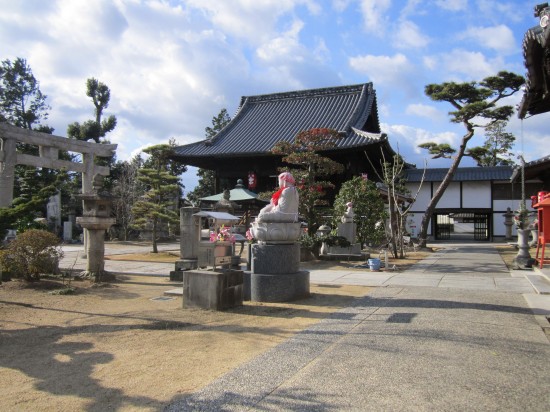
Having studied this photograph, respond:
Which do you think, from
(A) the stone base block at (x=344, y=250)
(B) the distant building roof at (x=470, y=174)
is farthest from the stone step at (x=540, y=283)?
(B) the distant building roof at (x=470, y=174)

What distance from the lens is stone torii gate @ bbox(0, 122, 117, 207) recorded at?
47.0 feet

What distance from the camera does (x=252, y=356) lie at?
14.2 ft

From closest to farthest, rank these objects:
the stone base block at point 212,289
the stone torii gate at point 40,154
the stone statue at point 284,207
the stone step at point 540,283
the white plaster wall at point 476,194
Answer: the stone base block at point 212,289 < the stone statue at point 284,207 < the stone step at point 540,283 < the stone torii gate at point 40,154 < the white plaster wall at point 476,194

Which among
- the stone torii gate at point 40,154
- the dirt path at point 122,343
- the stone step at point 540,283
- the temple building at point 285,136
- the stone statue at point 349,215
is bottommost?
the dirt path at point 122,343

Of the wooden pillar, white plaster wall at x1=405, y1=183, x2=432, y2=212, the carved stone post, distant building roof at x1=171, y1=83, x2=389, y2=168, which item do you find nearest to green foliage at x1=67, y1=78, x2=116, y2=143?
distant building roof at x1=171, y1=83, x2=389, y2=168

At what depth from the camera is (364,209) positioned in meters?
15.9

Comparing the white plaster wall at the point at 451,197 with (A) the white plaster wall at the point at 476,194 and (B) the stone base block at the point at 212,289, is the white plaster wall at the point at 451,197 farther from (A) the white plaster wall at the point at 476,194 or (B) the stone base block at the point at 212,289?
(B) the stone base block at the point at 212,289

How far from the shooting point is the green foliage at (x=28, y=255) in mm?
8867

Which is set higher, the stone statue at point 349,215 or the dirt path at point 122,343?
the stone statue at point 349,215

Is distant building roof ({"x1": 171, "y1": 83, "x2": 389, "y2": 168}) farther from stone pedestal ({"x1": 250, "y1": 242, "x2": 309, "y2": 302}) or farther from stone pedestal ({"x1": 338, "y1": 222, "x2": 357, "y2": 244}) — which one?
stone pedestal ({"x1": 250, "y1": 242, "x2": 309, "y2": 302})

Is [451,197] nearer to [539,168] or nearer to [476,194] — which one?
[476,194]

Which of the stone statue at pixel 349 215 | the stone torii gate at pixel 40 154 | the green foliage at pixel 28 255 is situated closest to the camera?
the green foliage at pixel 28 255

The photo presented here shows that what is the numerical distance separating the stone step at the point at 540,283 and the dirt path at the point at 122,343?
3.34m

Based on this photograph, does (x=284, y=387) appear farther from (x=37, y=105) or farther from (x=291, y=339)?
(x=37, y=105)
